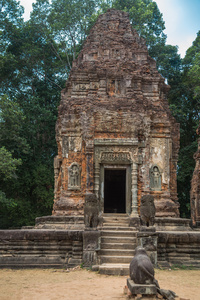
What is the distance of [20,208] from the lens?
19359 mm

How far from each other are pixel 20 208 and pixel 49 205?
1.73 metres

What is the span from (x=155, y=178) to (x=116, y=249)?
14.2 ft

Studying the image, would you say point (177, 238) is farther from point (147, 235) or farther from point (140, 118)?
point (140, 118)

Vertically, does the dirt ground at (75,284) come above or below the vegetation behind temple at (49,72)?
below

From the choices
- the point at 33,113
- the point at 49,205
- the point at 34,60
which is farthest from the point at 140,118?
the point at 34,60

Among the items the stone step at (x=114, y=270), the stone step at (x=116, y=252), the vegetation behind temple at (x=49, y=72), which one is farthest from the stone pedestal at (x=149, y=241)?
the vegetation behind temple at (x=49, y=72)

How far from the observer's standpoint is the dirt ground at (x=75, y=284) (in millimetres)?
5523

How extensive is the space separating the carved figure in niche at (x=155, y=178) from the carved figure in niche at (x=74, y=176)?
8.95 feet

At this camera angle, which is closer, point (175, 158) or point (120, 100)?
point (120, 100)

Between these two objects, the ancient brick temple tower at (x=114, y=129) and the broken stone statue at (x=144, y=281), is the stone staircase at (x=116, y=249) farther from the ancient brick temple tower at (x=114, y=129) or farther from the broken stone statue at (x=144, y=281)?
the ancient brick temple tower at (x=114, y=129)

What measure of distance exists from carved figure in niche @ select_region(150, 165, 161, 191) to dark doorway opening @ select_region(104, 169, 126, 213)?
5012 mm

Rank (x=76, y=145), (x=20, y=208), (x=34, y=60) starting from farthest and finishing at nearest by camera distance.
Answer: (x=34, y=60), (x=20, y=208), (x=76, y=145)

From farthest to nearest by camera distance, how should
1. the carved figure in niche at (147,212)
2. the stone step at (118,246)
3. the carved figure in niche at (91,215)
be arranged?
the stone step at (118,246) < the carved figure in niche at (91,215) < the carved figure in niche at (147,212)

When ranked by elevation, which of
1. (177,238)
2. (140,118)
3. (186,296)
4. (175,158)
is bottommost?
(186,296)
